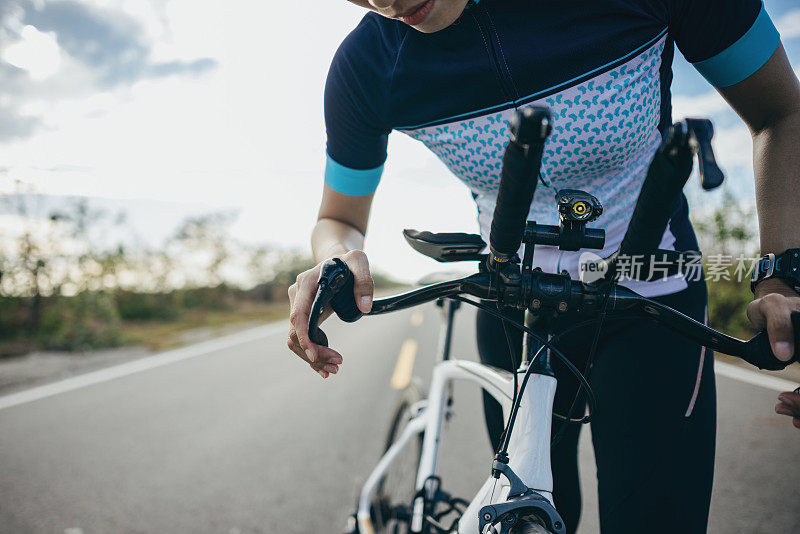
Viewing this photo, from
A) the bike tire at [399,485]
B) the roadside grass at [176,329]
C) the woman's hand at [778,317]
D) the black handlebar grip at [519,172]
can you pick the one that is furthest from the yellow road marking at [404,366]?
the roadside grass at [176,329]

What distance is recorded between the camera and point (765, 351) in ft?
2.47

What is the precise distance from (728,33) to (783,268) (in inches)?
22.4

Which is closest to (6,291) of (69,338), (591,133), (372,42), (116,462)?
(69,338)

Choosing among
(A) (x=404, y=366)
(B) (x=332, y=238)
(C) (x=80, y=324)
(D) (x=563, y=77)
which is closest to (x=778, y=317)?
(D) (x=563, y=77)

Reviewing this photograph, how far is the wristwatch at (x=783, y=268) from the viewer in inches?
33.2

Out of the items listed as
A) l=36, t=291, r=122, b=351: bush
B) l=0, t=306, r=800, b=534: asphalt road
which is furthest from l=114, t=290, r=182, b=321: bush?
l=0, t=306, r=800, b=534: asphalt road

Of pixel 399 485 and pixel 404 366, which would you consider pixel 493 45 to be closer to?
pixel 399 485

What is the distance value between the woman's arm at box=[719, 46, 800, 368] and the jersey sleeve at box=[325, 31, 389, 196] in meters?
0.93

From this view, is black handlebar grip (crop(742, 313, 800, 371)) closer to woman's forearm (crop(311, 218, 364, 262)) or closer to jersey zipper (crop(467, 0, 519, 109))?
jersey zipper (crop(467, 0, 519, 109))

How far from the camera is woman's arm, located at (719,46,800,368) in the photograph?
3.13ft

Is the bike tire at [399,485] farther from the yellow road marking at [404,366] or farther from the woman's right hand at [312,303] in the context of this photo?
the yellow road marking at [404,366]

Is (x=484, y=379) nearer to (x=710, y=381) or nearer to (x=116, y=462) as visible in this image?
(x=710, y=381)

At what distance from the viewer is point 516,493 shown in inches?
30.6

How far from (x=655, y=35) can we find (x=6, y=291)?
34.3 ft
